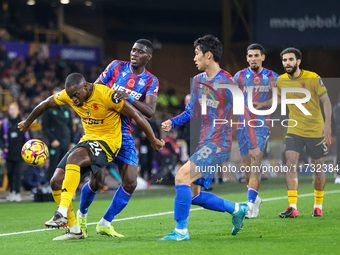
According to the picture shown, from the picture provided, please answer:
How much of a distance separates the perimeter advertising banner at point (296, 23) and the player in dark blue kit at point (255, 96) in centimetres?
845

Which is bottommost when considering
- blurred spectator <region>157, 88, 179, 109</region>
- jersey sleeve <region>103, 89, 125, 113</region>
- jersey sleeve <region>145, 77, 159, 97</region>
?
jersey sleeve <region>103, 89, 125, 113</region>

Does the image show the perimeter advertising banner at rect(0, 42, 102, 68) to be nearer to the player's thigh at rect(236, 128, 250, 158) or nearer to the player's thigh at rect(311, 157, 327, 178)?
the player's thigh at rect(236, 128, 250, 158)

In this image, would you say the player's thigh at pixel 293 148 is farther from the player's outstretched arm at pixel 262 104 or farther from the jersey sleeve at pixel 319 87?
the jersey sleeve at pixel 319 87

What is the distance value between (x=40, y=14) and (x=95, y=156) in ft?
78.5

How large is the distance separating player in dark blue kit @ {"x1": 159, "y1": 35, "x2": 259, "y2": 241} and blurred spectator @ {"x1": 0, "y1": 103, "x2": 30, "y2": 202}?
6928 millimetres

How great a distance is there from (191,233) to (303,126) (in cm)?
274

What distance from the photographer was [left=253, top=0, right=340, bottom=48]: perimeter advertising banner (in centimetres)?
1652

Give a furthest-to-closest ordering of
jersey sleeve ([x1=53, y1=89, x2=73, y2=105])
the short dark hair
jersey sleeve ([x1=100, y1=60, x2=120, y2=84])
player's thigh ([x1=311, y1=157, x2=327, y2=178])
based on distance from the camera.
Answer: player's thigh ([x1=311, y1=157, x2=327, y2=178]) < jersey sleeve ([x1=100, y1=60, x2=120, y2=84]) < jersey sleeve ([x1=53, y1=89, x2=73, y2=105]) < the short dark hair

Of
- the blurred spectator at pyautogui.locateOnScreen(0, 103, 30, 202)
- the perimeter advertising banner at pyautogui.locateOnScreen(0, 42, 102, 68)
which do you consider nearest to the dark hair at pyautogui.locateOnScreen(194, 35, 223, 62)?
the blurred spectator at pyautogui.locateOnScreen(0, 103, 30, 202)

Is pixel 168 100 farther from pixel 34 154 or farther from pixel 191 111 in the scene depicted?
pixel 191 111

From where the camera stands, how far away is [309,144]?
8180 millimetres

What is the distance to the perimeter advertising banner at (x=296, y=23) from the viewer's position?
54.2ft

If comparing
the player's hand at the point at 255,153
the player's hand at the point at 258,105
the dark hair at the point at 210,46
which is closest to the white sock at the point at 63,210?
the dark hair at the point at 210,46

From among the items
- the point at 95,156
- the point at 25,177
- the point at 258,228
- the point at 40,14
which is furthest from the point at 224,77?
the point at 40,14
